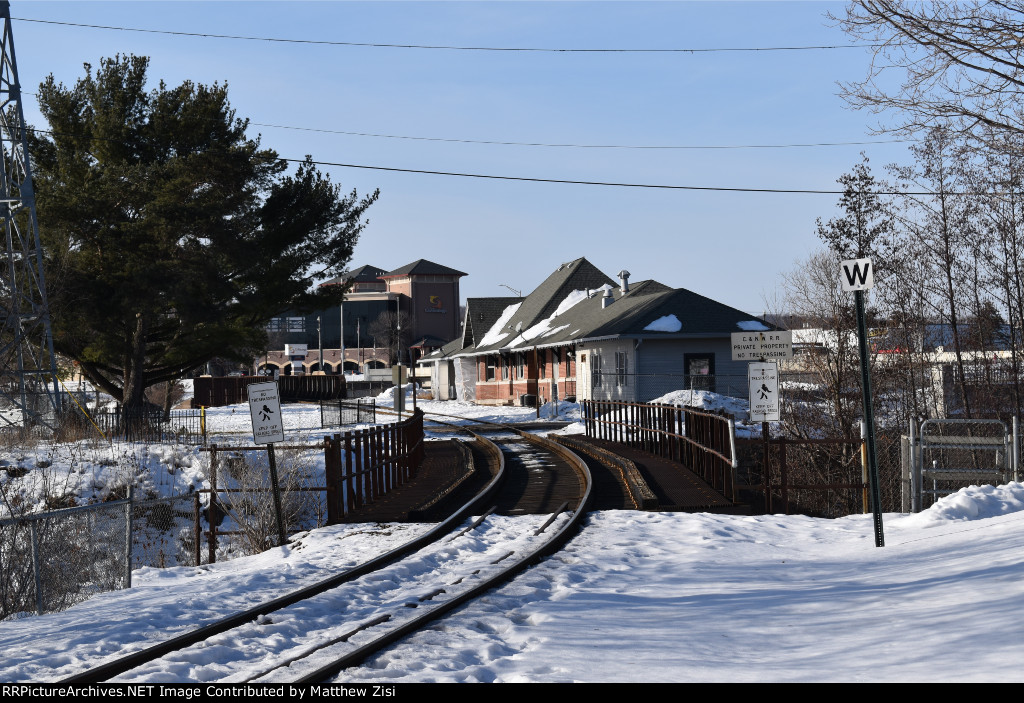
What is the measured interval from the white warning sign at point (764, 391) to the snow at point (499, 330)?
45798 millimetres

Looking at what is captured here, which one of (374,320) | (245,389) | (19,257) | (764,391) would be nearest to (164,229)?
(19,257)

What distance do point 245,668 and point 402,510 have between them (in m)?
8.63

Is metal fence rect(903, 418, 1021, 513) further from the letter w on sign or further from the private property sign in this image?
the letter w on sign

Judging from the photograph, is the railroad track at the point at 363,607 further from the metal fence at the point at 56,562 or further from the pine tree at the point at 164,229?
the pine tree at the point at 164,229

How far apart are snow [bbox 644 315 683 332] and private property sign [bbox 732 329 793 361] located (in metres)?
22.0

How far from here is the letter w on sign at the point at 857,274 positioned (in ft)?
36.1

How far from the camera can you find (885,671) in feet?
20.5

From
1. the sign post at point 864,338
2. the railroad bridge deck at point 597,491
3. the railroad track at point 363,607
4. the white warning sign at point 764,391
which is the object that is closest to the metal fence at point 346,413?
the railroad bridge deck at point 597,491

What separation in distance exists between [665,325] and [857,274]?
28.0m

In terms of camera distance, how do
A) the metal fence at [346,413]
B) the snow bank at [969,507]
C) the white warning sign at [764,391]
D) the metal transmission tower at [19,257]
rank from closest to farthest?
the snow bank at [969,507] → the white warning sign at [764,391] → the metal transmission tower at [19,257] → the metal fence at [346,413]

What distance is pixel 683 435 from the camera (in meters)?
20.8

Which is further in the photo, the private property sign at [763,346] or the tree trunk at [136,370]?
the tree trunk at [136,370]
